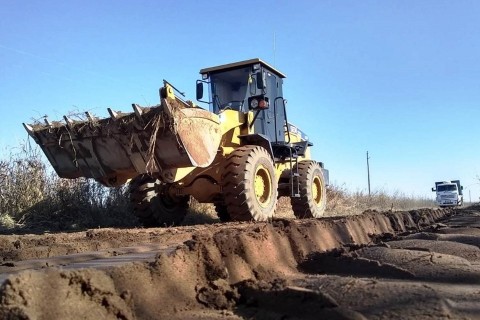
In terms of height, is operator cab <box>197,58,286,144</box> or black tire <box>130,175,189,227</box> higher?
operator cab <box>197,58,286,144</box>

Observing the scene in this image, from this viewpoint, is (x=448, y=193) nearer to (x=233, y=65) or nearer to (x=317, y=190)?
(x=317, y=190)

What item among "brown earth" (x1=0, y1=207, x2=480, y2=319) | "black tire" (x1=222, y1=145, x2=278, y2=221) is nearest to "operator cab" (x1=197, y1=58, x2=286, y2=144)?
"black tire" (x1=222, y1=145, x2=278, y2=221)

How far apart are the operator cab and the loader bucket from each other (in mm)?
1909

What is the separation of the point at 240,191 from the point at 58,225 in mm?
4593

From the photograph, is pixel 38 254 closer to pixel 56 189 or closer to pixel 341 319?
pixel 341 319

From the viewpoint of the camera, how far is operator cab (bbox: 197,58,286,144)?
9477 millimetres

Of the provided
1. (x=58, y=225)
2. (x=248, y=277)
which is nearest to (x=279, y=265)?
(x=248, y=277)

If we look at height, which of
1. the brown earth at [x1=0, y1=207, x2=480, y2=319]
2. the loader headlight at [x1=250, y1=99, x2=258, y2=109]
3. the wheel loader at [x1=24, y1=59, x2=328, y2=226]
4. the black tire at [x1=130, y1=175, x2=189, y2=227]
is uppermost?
the loader headlight at [x1=250, y1=99, x2=258, y2=109]

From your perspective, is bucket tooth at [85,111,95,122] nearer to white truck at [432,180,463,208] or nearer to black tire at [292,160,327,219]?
black tire at [292,160,327,219]

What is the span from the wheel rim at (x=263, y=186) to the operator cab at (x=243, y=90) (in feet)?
3.57

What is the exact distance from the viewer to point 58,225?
9.91 m

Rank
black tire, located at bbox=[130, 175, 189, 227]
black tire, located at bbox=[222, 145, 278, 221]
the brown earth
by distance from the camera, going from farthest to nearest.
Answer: black tire, located at bbox=[130, 175, 189, 227] → black tire, located at bbox=[222, 145, 278, 221] → the brown earth

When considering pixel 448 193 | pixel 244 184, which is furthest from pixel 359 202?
pixel 244 184

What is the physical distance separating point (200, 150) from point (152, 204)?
240 cm
